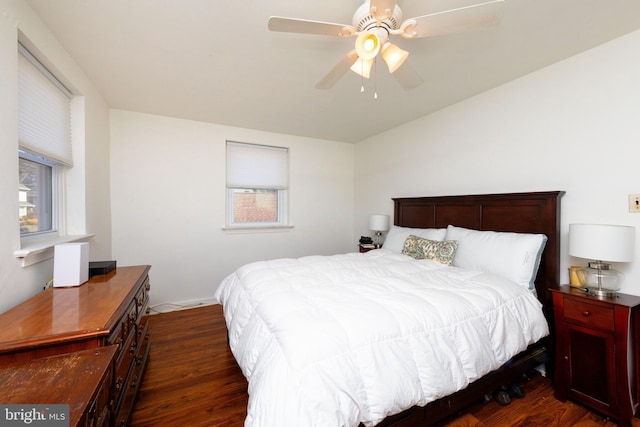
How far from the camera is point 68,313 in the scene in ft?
3.80

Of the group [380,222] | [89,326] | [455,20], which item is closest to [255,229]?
[380,222]

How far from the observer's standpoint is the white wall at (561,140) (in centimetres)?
173

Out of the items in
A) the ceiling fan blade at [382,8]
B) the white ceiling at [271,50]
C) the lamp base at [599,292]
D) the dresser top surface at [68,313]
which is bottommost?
the lamp base at [599,292]

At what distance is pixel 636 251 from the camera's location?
66.4 inches

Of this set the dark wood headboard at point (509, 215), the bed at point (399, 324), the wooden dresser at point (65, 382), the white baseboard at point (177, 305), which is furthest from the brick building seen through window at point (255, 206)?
the wooden dresser at point (65, 382)

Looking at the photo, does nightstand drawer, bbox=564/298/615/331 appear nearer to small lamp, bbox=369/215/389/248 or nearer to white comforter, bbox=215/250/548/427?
white comforter, bbox=215/250/548/427

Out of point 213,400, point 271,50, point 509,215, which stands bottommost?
point 213,400

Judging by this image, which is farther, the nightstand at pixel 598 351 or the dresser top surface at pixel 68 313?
the nightstand at pixel 598 351

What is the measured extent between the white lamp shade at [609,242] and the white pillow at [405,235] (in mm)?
1091

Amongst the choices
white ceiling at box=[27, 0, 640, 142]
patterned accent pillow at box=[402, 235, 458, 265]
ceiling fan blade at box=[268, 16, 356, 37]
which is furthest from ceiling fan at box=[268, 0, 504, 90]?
patterned accent pillow at box=[402, 235, 458, 265]

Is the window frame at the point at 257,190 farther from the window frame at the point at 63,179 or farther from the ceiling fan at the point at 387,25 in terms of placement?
the ceiling fan at the point at 387,25

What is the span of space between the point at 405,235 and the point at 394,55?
1.95m

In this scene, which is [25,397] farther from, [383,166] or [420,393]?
[383,166]

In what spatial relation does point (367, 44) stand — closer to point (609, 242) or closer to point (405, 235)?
point (609, 242)
